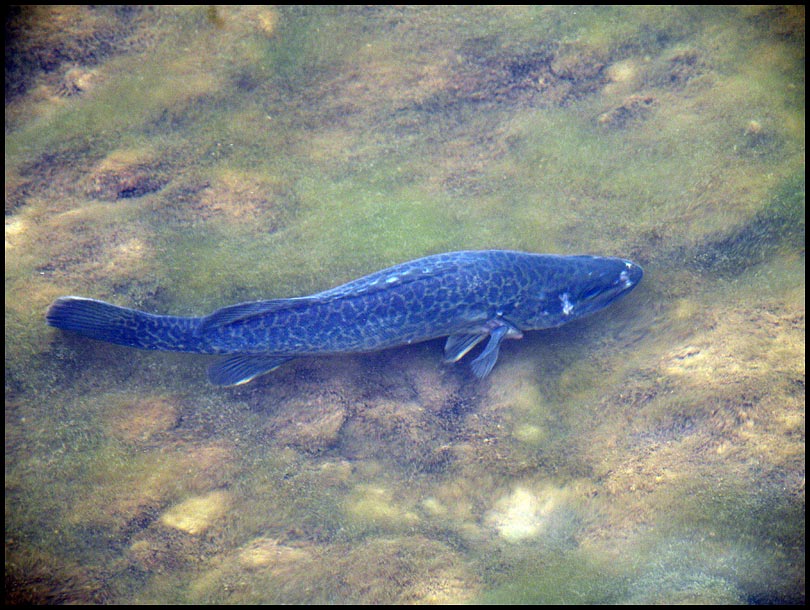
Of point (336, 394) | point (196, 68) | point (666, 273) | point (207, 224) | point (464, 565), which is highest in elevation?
point (196, 68)

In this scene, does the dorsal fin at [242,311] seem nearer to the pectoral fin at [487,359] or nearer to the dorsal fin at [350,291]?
the dorsal fin at [350,291]

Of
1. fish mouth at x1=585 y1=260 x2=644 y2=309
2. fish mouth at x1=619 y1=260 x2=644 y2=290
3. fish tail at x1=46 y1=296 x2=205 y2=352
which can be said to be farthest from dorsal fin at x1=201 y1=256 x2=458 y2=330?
fish mouth at x1=619 y1=260 x2=644 y2=290

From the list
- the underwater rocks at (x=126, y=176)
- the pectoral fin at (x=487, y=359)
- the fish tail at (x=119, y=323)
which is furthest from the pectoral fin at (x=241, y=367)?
the underwater rocks at (x=126, y=176)

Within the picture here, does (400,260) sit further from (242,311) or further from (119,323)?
(119,323)

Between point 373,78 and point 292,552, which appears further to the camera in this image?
point 373,78

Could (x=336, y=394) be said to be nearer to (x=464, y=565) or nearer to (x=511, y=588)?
(x=464, y=565)

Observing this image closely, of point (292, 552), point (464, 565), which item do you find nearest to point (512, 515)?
point (464, 565)

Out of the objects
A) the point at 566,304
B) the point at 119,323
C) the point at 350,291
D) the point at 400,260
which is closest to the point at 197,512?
the point at 119,323
